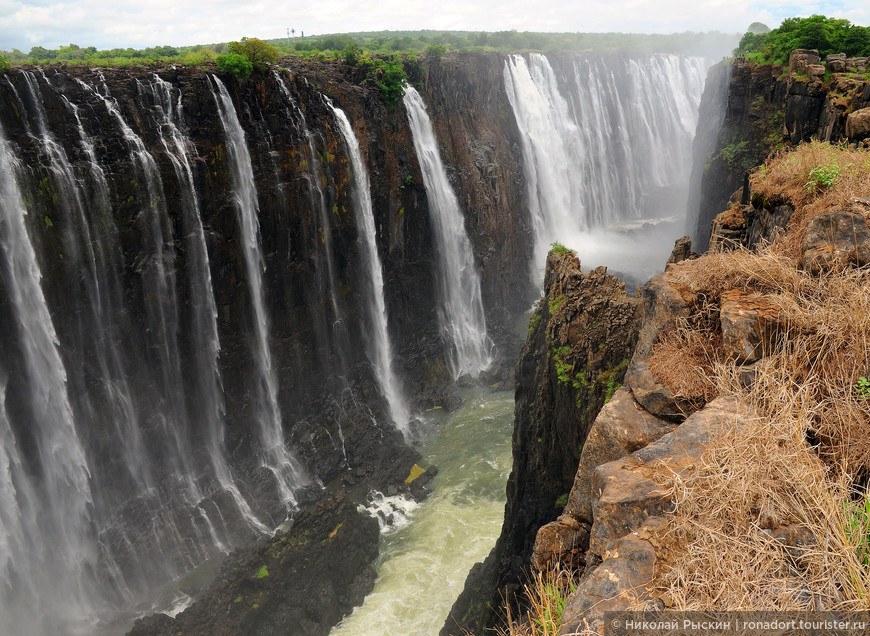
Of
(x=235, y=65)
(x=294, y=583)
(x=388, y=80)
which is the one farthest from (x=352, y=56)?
(x=294, y=583)

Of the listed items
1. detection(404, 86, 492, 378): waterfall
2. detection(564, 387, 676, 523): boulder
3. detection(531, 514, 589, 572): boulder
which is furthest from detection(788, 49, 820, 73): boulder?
detection(531, 514, 589, 572): boulder

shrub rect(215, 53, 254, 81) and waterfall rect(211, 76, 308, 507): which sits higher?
shrub rect(215, 53, 254, 81)

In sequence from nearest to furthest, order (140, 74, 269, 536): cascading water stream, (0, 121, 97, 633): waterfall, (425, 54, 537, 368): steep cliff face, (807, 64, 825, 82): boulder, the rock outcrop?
1. the rock outcrop
2. (0, 121, 97, 633): waterfall
3. (807, 64, 825, 82): boulder
4. (140, 74, 269, 536): cascading water stream
5. (425, 54, 537, 368): steep cliff face

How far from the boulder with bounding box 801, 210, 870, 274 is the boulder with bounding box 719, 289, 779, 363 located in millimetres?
879

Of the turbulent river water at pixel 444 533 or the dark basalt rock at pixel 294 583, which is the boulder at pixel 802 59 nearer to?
the turbulent river water at pixel 444 533

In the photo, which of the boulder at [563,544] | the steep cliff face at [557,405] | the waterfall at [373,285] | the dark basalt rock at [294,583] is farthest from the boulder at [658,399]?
the waterfall at [373,285]

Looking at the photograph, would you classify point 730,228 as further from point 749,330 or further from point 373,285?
point 373,285

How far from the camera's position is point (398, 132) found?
26.3 meters

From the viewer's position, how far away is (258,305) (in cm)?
2109

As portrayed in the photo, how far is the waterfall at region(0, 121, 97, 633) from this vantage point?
15.8 m

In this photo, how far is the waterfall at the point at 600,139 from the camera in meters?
38.7

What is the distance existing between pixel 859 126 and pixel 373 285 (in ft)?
58.4

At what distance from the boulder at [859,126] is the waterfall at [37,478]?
20854 mm

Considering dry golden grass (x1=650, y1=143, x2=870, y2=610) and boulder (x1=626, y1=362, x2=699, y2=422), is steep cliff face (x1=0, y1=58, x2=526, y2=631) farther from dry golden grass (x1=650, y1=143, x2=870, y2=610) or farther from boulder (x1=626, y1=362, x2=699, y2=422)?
dry golden grass (x1=650, y1=143, x2=870, y2=610)
